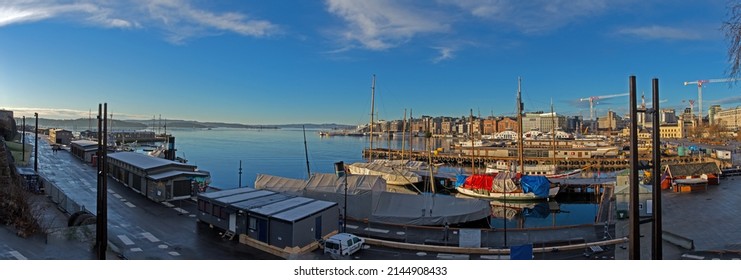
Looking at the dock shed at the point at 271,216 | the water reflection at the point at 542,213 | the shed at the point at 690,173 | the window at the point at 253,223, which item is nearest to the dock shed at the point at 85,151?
the dock shed at the point at 271,216

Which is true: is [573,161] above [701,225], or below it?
above

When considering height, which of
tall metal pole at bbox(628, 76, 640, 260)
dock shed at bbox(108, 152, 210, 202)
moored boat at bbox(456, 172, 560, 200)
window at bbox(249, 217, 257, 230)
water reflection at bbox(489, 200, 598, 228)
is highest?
tall metal pole at bbox(628, 76, 640, 260)

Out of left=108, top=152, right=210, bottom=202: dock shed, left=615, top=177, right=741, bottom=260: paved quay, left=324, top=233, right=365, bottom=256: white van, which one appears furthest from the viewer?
left=108, top=152, right=210, bottom=202: dock shed

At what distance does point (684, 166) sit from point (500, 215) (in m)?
6.82

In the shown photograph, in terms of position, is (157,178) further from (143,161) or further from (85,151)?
(85,151)

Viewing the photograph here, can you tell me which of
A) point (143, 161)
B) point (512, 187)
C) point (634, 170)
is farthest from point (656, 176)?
point (512, 187)

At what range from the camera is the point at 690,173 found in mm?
14688

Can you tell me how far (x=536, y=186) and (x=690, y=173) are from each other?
5072 mm

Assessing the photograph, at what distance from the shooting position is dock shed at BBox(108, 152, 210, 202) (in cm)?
1098

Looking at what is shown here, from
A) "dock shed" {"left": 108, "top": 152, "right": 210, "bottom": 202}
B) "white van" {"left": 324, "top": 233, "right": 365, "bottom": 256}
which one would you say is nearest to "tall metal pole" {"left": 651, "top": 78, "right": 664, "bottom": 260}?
"white van" {"left": 324, "top": 233, "right": 365, "bottom": 256}

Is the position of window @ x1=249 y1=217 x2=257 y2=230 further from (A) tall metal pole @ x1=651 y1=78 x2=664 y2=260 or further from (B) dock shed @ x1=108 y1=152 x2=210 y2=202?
(A) tall metal pole @ x1=651 y1=78 x2=664 y2=260

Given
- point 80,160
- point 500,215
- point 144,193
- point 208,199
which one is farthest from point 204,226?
point 80,160

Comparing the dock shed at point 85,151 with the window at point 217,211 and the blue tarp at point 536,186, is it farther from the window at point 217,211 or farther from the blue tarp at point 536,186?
the blue tarp at point 536,186

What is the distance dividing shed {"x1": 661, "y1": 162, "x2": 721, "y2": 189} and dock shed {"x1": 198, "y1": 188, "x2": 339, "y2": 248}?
12.4 metres
